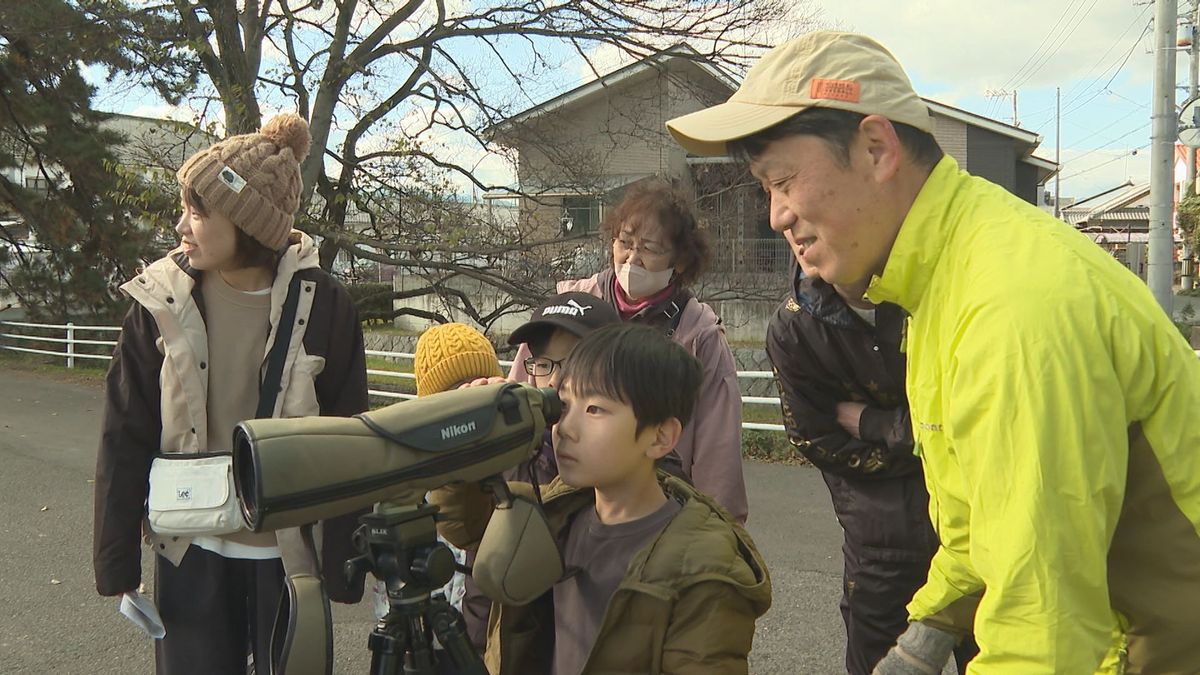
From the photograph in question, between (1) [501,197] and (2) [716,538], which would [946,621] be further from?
(1) [501,197]

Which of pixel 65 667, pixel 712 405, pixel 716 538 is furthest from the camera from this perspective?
pixel 65 667

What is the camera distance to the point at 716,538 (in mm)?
1794

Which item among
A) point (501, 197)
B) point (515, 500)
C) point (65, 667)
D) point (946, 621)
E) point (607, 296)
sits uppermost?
point (501, 197)

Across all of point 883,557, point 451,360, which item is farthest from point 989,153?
point 451,360

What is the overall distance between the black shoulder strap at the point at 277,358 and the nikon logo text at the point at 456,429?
1198 millimetres

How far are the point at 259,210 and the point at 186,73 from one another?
28.2 feet

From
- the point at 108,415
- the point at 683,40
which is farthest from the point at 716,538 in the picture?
the point at 683,40

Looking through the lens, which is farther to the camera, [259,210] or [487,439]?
[259,210]

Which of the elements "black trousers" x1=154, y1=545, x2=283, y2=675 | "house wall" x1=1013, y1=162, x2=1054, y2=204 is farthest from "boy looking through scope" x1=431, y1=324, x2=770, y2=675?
"house wall" x1=1013, y1=162, x2=1054, y2=204

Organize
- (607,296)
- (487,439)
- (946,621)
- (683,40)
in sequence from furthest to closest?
(683,40) < (607,296) < (946,621) < (487,439)

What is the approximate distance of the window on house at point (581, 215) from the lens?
32.5 ft

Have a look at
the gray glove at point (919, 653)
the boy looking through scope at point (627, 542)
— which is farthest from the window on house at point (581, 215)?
the gray glove at point (919, 653)

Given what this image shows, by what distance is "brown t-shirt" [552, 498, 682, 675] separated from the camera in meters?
1.83

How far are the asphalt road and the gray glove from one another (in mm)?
2302
